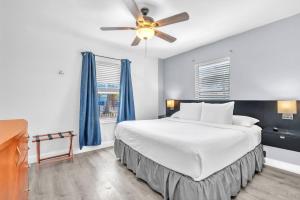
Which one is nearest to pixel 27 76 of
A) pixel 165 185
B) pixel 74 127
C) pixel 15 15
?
pixel 15 15

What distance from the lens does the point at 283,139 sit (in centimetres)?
238

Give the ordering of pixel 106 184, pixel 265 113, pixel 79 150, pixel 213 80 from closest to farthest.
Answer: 1. pixel 106 184
2. pixel 265 113
3. pixel 79 150
4. pixel 213 80

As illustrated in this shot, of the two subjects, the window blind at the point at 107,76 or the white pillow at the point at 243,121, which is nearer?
the white pillow at the point at 243,121

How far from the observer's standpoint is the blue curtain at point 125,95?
4277 millimetres

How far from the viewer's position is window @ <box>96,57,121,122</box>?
13.4ft

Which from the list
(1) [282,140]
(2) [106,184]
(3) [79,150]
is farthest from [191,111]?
(3) [79,150]

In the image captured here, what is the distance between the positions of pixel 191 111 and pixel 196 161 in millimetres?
1990

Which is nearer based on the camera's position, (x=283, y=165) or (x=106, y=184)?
(x=106, y=184)

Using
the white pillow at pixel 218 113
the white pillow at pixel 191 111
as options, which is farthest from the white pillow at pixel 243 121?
the white pillow at pixel 191 111

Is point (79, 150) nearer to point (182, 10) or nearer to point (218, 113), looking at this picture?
point (218, 113)

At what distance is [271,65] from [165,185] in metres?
2.77

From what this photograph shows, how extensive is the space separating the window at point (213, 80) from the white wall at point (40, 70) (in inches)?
98.5

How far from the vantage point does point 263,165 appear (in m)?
2.86

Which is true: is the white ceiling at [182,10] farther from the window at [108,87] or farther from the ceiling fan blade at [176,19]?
the window at [108,87]
